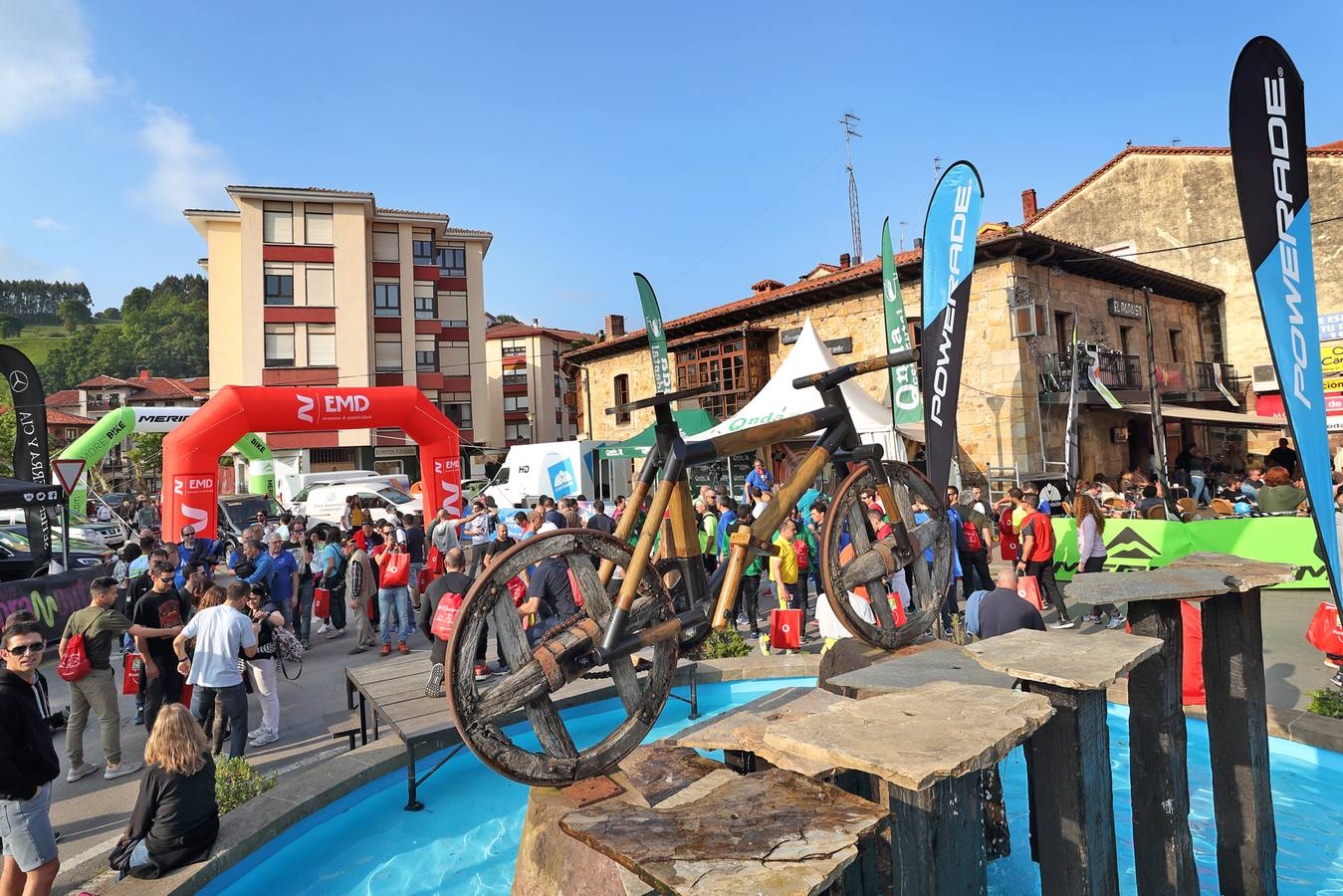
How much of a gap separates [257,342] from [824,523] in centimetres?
3475

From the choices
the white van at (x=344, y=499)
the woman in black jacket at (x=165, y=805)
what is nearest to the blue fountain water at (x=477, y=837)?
the woman in black jacket at (x=165, y=805)

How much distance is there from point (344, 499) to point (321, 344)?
15233 millimetres

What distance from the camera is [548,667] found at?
11.0 feet

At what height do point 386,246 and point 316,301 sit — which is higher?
point 386,246

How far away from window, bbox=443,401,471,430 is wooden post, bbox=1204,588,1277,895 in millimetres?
37063

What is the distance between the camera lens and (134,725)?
7.36 metres

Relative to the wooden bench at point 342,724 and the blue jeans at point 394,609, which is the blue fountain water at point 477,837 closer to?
the wooden bench at point 342,724

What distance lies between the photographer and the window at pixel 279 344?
33.1 meters

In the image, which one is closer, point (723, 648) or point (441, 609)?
point (441, 609)

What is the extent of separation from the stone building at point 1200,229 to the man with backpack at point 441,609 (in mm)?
24825

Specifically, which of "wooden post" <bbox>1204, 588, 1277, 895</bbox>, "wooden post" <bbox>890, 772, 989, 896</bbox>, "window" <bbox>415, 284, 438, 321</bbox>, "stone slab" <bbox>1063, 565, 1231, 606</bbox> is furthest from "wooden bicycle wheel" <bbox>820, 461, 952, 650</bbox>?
"window" <bbox>415, 284, 438, 321</bbox>

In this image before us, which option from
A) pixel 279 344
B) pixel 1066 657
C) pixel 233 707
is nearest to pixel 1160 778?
pixel 1066 657

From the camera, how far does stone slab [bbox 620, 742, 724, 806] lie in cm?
379

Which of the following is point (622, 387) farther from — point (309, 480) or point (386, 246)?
point (386, 246)
